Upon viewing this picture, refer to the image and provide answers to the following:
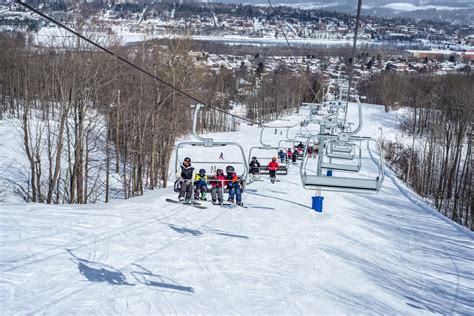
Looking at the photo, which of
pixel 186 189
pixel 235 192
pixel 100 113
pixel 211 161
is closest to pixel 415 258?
pixel 235 192

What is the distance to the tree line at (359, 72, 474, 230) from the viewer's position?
1591 inches

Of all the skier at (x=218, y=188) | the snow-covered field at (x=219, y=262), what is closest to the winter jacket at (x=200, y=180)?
the skier at (x=218, y=188)

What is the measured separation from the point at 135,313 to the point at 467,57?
7313 inches

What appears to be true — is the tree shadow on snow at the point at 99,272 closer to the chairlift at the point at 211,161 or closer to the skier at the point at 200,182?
the chairlift at the point at 211,161

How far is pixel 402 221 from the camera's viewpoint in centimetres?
2025

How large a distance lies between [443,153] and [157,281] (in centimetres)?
4130

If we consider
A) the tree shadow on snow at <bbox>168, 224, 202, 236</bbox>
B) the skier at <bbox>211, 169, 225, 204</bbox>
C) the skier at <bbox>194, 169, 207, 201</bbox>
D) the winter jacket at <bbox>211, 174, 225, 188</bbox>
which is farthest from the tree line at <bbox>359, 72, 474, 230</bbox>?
the tree shadow on snow at <bbox>168, 224, 202, 236</bbox>

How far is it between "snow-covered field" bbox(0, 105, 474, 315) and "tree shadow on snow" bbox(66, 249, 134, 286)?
2 cm

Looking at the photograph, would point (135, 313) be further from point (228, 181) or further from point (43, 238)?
point (228, 181)

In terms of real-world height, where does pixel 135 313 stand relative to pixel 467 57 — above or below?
below

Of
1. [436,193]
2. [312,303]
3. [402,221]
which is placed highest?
[312,303]

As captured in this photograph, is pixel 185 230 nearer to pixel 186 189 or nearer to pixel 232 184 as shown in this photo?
pixel 186 189

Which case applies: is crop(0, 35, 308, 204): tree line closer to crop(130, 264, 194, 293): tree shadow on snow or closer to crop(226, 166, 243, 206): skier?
crop(226, 166, 243, 206): skier

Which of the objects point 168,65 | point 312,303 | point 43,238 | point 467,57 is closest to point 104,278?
point 43,238
